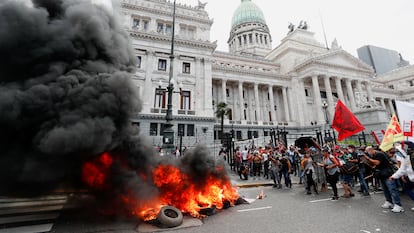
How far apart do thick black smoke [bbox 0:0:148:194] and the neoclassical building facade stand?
13.3m

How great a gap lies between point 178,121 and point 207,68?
32.1 feet

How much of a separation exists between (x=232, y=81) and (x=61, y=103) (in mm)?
31809

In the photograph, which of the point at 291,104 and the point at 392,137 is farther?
the point at 291,104

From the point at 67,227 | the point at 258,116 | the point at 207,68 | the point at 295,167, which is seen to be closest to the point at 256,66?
the point at 258,116

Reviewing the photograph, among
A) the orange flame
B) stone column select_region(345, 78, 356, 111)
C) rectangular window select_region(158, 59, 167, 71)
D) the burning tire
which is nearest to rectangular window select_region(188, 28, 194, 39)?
rectangular window select_region(158, 59, 167, 71)

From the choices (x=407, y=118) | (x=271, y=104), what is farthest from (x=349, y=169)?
(x=271, y=104)

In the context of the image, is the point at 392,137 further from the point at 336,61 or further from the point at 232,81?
the point at 336,61

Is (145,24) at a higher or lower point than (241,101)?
higher

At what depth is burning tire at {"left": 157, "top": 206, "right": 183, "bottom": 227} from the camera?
14.5 ft

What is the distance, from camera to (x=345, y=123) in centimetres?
942

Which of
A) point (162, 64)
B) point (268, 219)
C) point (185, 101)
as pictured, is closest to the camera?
point (268, 219)

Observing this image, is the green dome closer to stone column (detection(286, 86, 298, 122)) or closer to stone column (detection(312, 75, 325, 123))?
stone column (detection(286, 86, 298, 122))

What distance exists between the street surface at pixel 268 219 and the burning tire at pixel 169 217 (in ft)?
0.55

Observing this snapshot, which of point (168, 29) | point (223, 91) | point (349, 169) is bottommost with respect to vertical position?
point (349, 169)
